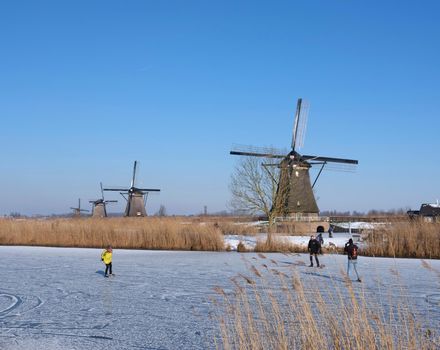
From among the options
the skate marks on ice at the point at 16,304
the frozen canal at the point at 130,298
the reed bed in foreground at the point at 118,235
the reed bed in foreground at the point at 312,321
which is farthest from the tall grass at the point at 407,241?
the skate marks on ice at the point at 16,304

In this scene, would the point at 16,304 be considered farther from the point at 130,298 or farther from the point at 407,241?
the point at 407,241

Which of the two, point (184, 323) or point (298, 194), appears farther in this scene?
point (298, 194)

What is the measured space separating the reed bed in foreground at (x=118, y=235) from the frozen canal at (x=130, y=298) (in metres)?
3.97

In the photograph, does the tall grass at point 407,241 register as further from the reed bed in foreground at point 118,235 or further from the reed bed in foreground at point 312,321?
the reed bed in foreground at point 312,321

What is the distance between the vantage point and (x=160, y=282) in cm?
895

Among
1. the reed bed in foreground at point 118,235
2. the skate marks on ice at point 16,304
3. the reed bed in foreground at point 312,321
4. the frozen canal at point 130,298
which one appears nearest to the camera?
the reed bed in foreground at point 312,321

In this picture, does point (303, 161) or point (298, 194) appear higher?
point (303, 161)

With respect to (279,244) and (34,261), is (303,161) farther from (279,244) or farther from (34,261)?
(34,261)

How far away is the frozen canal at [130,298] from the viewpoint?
485cm

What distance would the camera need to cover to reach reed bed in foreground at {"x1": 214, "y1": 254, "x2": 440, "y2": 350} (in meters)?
3.16

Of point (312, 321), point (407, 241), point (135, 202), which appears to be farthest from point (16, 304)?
point (135, 202)

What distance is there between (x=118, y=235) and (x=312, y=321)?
1579 cm

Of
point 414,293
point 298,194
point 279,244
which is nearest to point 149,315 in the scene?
point 414,293

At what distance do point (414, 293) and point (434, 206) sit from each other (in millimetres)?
35088
